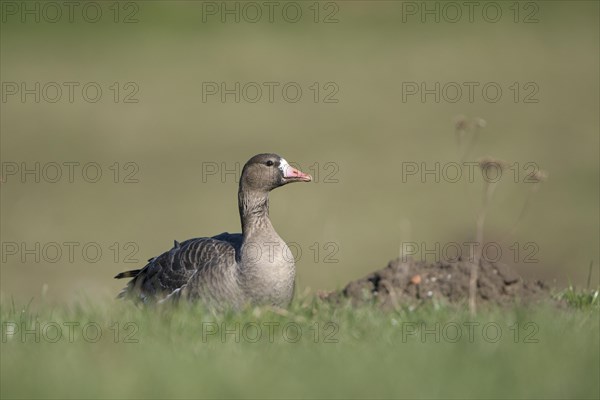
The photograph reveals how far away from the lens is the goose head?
391 inches

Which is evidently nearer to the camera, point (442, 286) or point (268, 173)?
point (442, 286)

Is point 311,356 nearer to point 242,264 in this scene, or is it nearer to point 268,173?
point 242,264

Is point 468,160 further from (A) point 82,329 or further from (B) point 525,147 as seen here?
(A) point 82,329

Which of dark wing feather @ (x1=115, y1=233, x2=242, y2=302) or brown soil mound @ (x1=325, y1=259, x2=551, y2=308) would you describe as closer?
brown soil mound @ (x1=325, y1=259, x2=551, y2=308)

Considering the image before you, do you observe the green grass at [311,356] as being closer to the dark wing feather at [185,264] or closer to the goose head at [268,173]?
the dark wing feather at [185,264]

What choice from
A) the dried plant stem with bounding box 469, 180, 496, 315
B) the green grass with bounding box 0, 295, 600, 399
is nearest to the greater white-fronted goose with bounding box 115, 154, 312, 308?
the green grass with bounding box 0, 295, 600, 399

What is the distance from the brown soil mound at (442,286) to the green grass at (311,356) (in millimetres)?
563

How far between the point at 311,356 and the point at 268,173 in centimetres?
323

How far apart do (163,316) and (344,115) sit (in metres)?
24.0

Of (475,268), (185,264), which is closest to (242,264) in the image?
(185,264)

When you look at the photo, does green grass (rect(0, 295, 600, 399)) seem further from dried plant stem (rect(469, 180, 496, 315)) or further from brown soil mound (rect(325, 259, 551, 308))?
brown soil mound (rect(325, 259, 551, 308))

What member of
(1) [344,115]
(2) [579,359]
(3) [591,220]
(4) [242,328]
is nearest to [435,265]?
(4) [242,328]

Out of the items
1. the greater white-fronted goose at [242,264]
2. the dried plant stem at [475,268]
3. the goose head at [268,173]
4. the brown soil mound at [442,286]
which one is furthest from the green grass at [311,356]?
the goose head at [268,173]

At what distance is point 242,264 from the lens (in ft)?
30.8
